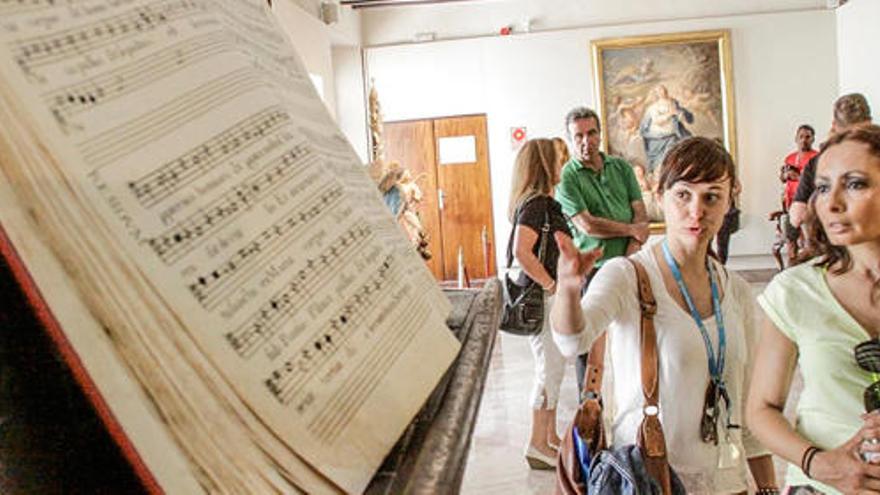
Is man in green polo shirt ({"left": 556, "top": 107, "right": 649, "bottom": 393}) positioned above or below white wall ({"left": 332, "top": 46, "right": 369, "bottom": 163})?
below

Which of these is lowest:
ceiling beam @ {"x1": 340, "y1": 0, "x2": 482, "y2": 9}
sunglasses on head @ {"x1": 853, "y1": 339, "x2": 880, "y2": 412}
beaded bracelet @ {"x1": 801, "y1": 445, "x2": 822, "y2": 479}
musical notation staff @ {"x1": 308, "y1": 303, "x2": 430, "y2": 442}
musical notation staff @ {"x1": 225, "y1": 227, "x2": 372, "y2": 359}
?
beaded bracelet @ {"x1": 801, "y1": 445, "x2": 822, "y2": 479}

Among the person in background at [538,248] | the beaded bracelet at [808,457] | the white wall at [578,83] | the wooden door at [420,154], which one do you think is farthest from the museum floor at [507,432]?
the white wall at [578,83]

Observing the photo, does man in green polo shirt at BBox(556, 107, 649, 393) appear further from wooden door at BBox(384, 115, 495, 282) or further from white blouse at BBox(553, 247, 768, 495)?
wooden door at BBox(384, 115, 495, 282)

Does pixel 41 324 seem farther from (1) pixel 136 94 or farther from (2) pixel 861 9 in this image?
(2) pixel 861 9

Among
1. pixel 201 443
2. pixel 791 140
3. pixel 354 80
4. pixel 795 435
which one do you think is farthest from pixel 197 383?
pixel 791 140

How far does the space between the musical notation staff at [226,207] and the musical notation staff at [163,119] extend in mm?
44

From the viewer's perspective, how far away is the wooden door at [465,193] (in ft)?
38.4

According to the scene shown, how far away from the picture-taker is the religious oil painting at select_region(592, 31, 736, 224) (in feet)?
37.5

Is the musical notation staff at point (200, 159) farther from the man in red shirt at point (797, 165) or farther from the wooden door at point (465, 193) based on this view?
the wooden door at point (465, 193)

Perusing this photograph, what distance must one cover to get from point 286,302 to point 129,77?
0.47 ft

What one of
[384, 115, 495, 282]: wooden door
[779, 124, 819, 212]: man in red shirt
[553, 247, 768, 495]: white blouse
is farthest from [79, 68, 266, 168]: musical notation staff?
[384, 115, 495, 282]: wooden door

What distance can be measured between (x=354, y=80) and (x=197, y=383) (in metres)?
11.6

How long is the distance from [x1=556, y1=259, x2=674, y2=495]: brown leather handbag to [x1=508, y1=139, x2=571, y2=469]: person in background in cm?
159

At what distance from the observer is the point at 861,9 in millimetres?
10141
